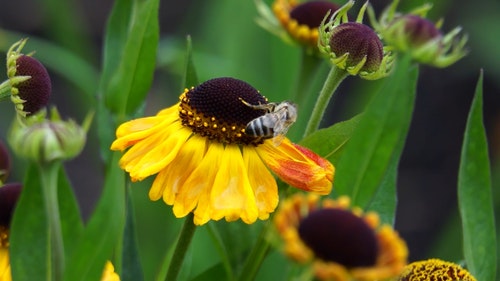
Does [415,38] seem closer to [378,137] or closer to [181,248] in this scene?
[378,137]

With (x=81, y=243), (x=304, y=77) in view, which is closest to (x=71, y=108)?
(x=304, y=77)

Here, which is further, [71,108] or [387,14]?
[71,108]

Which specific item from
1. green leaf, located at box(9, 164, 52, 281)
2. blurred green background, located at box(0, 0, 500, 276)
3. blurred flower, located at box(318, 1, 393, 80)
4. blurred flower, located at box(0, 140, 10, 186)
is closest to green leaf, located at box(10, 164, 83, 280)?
green leaf, located at box(9, 164, 52, 281)

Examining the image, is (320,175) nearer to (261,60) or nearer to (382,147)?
(382,147)

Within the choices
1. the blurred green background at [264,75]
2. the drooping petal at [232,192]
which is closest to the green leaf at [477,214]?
the drooping petal at [232,192]

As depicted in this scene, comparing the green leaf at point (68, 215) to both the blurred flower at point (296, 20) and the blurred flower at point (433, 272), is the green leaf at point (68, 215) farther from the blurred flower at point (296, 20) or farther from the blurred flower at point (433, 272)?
the blurred flower at point (296, 20)

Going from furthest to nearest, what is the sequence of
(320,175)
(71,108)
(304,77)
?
(71,108), (304,77), (320,175)
